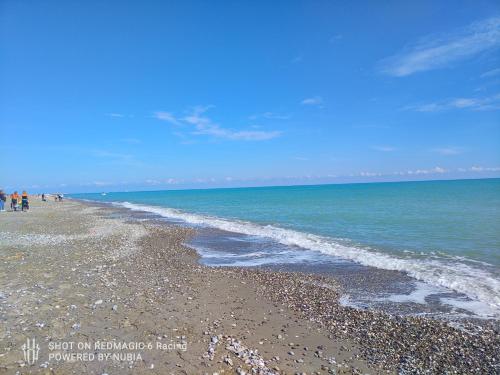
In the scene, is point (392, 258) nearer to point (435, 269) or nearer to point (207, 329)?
point (435, 269)

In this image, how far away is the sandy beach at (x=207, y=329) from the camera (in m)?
6.78

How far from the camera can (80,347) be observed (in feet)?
23.4

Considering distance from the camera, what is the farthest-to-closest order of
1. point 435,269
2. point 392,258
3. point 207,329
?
point 392,258, point 435,269, point 207,329

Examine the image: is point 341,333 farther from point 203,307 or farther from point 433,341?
point 203,307

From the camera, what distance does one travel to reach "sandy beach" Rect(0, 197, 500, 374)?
6.78 meters

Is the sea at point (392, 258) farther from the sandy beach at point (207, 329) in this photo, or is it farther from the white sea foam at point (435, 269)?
the sandy beach at point (207, 329)

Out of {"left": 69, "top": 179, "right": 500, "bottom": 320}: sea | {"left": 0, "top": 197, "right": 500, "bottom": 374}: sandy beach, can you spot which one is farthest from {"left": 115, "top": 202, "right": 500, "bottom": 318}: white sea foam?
{"left": 0, "top": 197, "right": 500, "bottom": 374}: sandy beach

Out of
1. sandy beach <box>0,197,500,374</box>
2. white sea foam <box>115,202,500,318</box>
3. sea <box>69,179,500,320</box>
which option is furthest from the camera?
white sea foam <box>115,202,500,318</box>

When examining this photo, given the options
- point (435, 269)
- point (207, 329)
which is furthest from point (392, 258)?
point (207, 329)

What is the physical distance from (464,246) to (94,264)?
21.6 metres

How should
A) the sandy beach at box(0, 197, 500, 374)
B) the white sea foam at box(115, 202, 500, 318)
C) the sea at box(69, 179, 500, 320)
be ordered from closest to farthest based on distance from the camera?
the sandy beach at box(0, 197, 500, 374) < the sea at box(69, 179, 500, 320) < the white sea foam at box(115, 202, 500, 318)

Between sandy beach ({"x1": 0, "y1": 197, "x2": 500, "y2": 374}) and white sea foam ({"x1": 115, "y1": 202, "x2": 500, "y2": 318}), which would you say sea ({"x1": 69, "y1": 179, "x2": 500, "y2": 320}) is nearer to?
white sea foam ({"x1": 115, "y1": 202, "x2": 500, "y2": 318})

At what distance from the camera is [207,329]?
836 centimetres

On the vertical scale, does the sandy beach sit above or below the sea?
above
